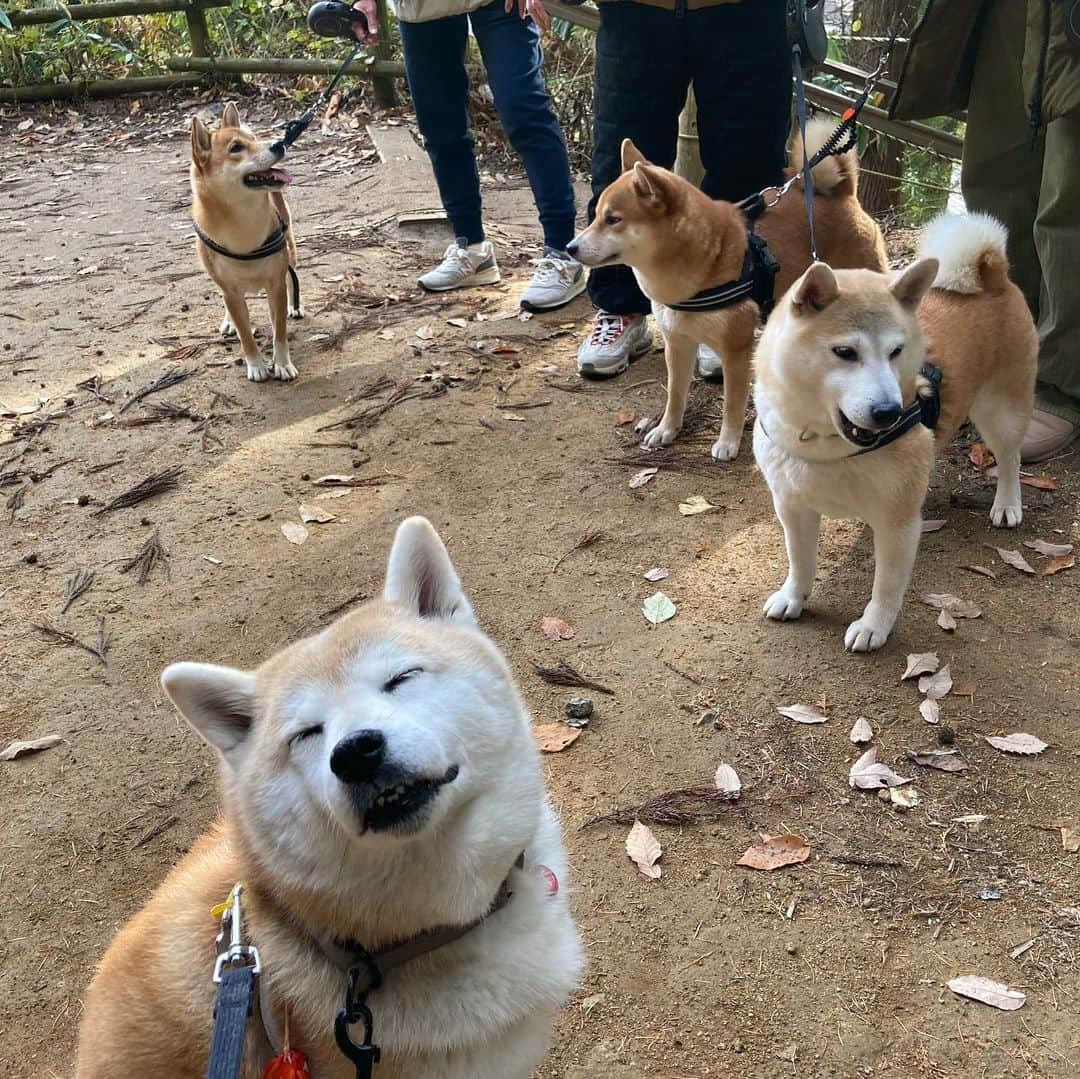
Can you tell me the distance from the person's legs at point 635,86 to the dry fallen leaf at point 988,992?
3480mm

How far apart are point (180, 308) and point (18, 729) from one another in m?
3.83

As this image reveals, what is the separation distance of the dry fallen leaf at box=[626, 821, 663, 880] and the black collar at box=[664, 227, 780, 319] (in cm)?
238

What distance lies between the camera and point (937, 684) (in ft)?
8.82

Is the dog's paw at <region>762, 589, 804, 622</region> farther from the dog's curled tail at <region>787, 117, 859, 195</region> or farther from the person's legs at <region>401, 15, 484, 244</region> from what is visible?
the person's legs at <region>401, 15, 484, 244</region>

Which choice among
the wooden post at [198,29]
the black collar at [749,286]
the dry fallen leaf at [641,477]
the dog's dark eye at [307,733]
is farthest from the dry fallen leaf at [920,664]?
the wooden post at [198,29]

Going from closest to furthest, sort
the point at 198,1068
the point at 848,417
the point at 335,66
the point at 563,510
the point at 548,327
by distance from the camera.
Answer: the point at 198,1068 < the point at 848,417 < the point at 563,510 < the point at 548,327 < the point at 335,66

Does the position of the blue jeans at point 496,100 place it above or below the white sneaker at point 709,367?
above

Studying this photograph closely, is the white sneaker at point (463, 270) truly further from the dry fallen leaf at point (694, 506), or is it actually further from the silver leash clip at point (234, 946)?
the silver leash clip at point (234, 946)

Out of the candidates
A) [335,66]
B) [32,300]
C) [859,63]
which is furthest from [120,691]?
[335,66]

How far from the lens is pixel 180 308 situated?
233 inches

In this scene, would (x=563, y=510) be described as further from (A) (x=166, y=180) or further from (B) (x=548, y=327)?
(A) (x=166, y=180)

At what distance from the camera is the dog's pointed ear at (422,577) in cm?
174

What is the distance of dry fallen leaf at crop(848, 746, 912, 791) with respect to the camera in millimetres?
2389

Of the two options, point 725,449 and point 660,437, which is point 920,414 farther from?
point 660,437
